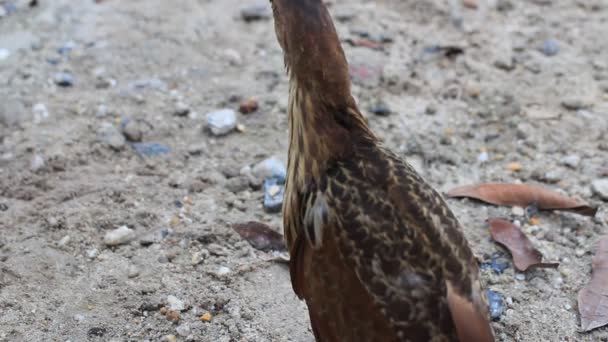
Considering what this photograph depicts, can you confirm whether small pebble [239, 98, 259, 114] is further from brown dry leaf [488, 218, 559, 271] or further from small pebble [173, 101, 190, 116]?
brown dry leaf [488, 218, 559, 271]

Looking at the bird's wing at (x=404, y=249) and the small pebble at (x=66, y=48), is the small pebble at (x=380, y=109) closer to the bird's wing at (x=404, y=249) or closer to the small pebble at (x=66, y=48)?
the bird's wing at (x=404, y=249)

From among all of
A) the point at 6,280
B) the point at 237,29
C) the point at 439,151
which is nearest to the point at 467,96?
the point at 439,151

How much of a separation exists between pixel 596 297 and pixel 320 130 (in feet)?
5.62

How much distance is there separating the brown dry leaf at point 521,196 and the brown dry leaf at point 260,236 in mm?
1060

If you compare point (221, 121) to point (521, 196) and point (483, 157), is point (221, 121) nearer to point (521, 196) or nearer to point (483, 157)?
point (483, 157)

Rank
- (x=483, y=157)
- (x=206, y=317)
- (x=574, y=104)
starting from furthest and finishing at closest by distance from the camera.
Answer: (x=574, y=104) < (x=483, y=157) < (x=206, y=317)

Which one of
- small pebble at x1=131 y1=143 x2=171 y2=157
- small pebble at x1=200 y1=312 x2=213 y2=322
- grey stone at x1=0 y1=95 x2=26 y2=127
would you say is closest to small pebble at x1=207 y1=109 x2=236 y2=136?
small pebble at x1=131 y1=143 x2=171 y2=157

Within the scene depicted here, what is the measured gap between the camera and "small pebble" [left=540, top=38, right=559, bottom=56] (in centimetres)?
619

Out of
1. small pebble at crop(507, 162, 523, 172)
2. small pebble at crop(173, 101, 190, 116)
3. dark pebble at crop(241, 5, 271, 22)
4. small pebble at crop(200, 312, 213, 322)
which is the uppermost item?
dark pebble at crop(241, 5, 271, 22)

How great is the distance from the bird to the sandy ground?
2.52ft

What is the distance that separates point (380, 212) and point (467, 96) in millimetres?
2726

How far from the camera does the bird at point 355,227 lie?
312 centimetres

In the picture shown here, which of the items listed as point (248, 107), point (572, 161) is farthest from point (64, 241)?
point (572, 161)

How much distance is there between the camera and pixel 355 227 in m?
3.22
